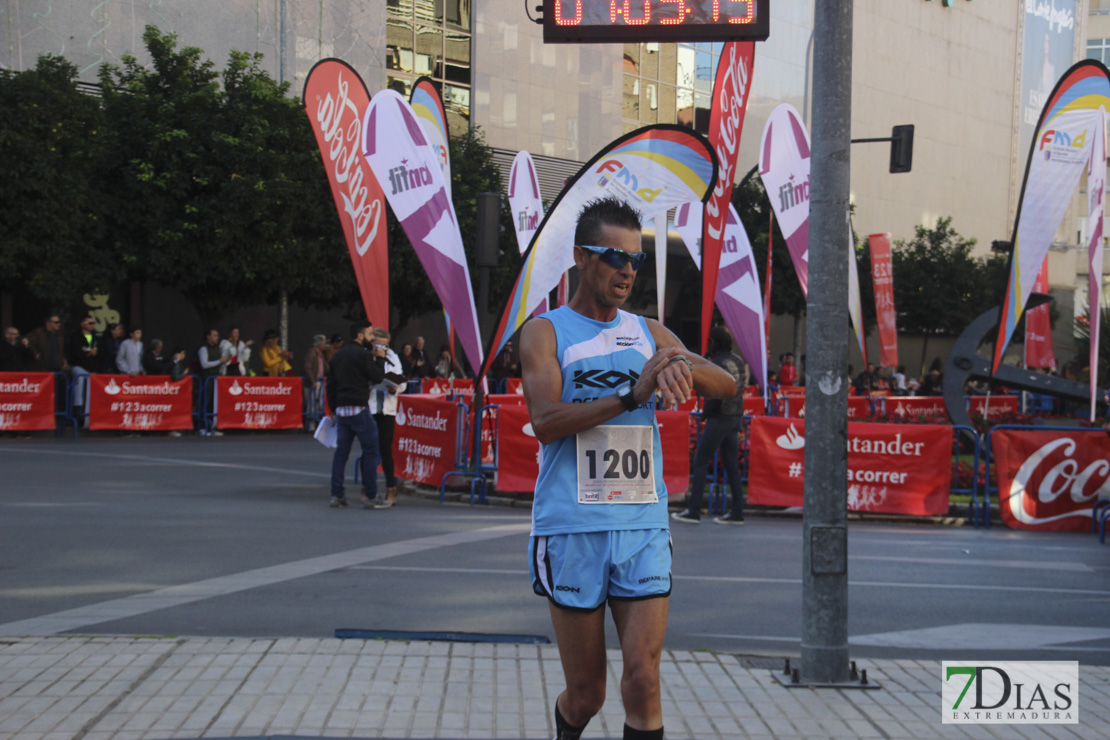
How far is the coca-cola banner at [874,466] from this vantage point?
12352 mm

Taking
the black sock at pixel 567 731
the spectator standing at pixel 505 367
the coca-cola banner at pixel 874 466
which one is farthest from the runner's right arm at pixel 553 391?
the spectator standing at pixel 505 367

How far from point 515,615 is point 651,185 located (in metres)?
5.78

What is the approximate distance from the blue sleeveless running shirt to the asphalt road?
3010 mm

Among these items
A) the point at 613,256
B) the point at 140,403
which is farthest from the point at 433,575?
the point at 140,403

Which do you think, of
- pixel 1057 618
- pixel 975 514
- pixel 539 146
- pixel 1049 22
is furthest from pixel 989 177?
pixel 1057 618

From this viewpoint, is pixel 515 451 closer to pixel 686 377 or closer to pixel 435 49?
pixel 686 377

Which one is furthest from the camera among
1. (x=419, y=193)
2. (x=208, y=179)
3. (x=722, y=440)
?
(x=208, y=179)

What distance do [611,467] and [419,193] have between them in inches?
372

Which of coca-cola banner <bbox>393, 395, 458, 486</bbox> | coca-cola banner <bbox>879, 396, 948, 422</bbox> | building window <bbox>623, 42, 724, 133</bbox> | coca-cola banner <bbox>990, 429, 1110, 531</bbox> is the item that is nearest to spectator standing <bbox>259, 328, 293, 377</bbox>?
coca-cola banner <bbox>393, 395, 458, 486</bbox>

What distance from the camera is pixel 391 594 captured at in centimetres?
748

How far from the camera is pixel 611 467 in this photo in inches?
141

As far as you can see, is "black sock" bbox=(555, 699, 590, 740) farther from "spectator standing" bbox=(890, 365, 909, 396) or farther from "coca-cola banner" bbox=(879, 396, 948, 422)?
"spectator standing" bbox=(890, 365, 909, 396)

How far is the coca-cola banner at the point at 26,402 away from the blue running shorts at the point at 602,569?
57.9ft

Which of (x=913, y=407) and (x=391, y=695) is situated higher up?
(x=913, y=407)
